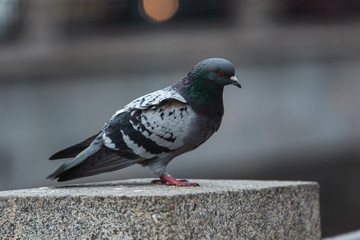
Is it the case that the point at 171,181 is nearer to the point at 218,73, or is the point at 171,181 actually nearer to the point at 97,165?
the point at 97,165

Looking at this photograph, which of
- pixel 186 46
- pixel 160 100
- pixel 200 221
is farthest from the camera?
pixel 186 46

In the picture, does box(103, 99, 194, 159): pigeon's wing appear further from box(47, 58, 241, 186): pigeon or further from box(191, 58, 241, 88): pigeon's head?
box(191, 58, 241, 88): pigeon's head

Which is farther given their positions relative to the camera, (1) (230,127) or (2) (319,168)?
(2) (319,168)

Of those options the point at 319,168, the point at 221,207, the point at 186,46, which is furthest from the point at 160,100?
the point at 319,168

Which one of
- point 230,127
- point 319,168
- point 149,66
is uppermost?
point 149,66

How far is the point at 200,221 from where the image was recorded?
491 cm

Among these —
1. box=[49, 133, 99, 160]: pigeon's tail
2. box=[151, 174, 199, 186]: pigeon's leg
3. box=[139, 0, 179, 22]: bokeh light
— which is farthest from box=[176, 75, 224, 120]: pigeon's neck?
box=[139, 0, 179, 22]: bokeh light

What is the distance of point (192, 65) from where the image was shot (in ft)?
54.3

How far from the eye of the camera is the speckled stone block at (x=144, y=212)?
475 cm

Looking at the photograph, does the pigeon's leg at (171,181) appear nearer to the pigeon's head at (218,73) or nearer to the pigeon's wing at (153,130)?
the pigeon's wing at (153,130)

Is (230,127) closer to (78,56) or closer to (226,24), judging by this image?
(226,24)

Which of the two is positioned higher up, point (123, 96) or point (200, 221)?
point (200, 221)

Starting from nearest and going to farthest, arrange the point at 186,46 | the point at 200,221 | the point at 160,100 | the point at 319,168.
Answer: the point at 200,221, the point at 160,100, the point at 186,46, the point at 319,168

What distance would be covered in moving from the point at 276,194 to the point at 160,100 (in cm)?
112
